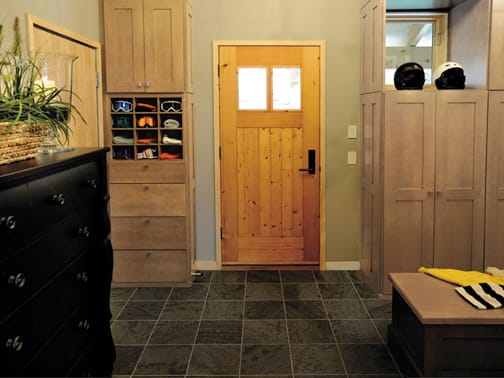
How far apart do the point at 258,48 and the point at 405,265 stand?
2.33 metres

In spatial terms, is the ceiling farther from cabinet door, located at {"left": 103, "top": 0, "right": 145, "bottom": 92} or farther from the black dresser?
the black dresser

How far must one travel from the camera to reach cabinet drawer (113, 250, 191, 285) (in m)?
4.58

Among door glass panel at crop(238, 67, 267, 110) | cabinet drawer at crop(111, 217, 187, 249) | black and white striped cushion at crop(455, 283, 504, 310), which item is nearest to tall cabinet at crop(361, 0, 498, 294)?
door glass panel at crop(238, 67, 267, 110)

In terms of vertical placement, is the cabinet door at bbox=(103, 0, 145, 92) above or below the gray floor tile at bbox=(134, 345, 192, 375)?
above

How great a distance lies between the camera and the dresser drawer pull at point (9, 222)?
1592mm

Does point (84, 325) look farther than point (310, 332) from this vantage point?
No

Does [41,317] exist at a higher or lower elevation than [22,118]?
lower

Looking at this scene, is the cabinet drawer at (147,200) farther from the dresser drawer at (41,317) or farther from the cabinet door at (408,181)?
the dresser drawer at (41,317)

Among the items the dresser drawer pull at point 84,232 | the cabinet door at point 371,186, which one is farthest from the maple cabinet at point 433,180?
the dresser drawer pull at point 84,232

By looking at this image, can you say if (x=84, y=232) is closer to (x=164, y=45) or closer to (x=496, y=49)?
(x=164, y=45)

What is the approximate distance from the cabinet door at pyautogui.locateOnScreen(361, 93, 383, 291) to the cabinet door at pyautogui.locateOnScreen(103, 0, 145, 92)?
1.95 meters

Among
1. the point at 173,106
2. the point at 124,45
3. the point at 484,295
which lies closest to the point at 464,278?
the point at 484,295

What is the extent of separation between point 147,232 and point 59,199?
253cm

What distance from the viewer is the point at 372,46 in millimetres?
Answer: 4406
